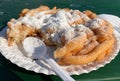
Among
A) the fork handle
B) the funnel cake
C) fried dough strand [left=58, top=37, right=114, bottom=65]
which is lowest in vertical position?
the fork handle

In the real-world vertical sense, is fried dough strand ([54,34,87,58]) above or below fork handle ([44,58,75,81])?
above

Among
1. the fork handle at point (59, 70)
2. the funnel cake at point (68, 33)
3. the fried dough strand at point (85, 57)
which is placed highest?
the funnel cake at point (68, 33)

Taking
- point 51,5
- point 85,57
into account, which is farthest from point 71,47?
point 51,5

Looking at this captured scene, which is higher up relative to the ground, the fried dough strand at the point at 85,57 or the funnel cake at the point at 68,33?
the funnel cake at the point at 68,33

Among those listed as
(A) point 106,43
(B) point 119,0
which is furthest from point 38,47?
(B) point 119,0

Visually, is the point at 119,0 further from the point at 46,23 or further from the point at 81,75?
the point at 81,75
